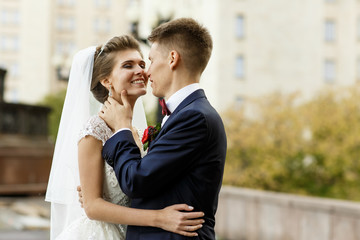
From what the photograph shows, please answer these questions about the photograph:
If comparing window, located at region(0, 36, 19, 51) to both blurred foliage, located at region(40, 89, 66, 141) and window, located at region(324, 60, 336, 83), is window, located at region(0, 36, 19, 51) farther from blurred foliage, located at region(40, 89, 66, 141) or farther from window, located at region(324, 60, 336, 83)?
window, located at region(324, 60, 336, 83)

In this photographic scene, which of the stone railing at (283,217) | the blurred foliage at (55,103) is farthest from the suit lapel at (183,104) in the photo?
the blurred foliage at (55,103)

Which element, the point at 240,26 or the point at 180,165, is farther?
the point at 240,26

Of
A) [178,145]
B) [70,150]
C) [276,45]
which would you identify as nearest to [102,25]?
[276,45]

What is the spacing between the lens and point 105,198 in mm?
3387

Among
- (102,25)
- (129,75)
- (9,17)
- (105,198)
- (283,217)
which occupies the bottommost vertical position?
(283,217)

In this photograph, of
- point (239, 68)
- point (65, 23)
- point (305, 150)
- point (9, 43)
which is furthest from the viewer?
point (65, 23)

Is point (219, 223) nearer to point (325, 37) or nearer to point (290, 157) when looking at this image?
point (290, 157)

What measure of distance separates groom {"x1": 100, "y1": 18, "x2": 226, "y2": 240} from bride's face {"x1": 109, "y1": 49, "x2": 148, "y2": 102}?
37cm

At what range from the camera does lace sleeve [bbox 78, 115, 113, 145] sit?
130 inches

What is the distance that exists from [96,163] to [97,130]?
0.66 feet

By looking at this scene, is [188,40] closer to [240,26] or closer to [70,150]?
[70,150]

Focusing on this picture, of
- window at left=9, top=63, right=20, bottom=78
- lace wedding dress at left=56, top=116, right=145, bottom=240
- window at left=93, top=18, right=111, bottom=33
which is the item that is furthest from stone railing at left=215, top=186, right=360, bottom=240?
window at left=9, top=63, right=20, bottom=78

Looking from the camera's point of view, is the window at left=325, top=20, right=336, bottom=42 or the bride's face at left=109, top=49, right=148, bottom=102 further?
the window at left=325, top=20, right=336, bottom=42

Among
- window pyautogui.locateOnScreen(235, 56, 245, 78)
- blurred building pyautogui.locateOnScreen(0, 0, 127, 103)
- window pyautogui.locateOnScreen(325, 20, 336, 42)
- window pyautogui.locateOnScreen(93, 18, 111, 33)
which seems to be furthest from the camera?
window pyautogui.locateOnScreen(93, 18, 111, 33)
